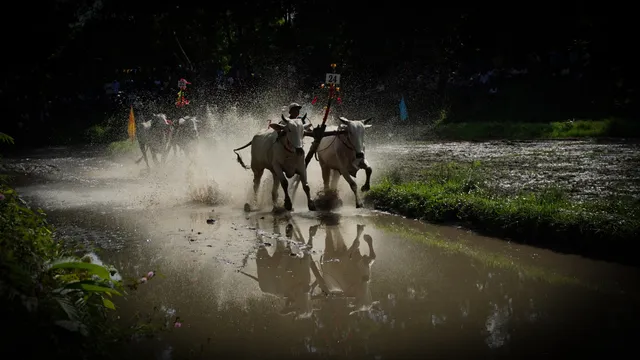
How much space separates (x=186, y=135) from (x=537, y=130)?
13871 mm

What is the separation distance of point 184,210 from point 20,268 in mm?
9016

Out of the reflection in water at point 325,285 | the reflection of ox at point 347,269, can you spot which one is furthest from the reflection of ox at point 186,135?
the reflection of ox at point 347,269

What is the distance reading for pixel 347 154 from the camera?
1360cm

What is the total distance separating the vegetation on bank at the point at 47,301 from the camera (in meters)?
4.85

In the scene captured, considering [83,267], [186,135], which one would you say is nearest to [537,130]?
[186,135]

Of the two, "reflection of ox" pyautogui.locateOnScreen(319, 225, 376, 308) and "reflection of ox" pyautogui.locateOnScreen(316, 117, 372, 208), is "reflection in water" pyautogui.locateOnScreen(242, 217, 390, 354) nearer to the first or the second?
"reflection of ox" pyautogui.locateOnScreen(319, 225, 376, 308)

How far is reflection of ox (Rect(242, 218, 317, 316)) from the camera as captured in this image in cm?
751

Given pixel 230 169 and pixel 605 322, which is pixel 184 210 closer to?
pixel 230 169

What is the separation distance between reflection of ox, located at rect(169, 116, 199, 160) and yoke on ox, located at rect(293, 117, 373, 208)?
25.8 feet

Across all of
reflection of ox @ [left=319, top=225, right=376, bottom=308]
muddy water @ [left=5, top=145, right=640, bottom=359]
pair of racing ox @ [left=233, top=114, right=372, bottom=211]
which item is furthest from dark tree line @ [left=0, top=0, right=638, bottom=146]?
reflection of ox @ [left=319, top=225, right=376, bottom=308]

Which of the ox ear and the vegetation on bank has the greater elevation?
the ox ear

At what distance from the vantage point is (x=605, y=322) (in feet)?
21.4

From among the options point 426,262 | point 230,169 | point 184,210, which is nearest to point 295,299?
point 426,262

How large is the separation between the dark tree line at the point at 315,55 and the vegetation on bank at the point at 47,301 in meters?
25.4
